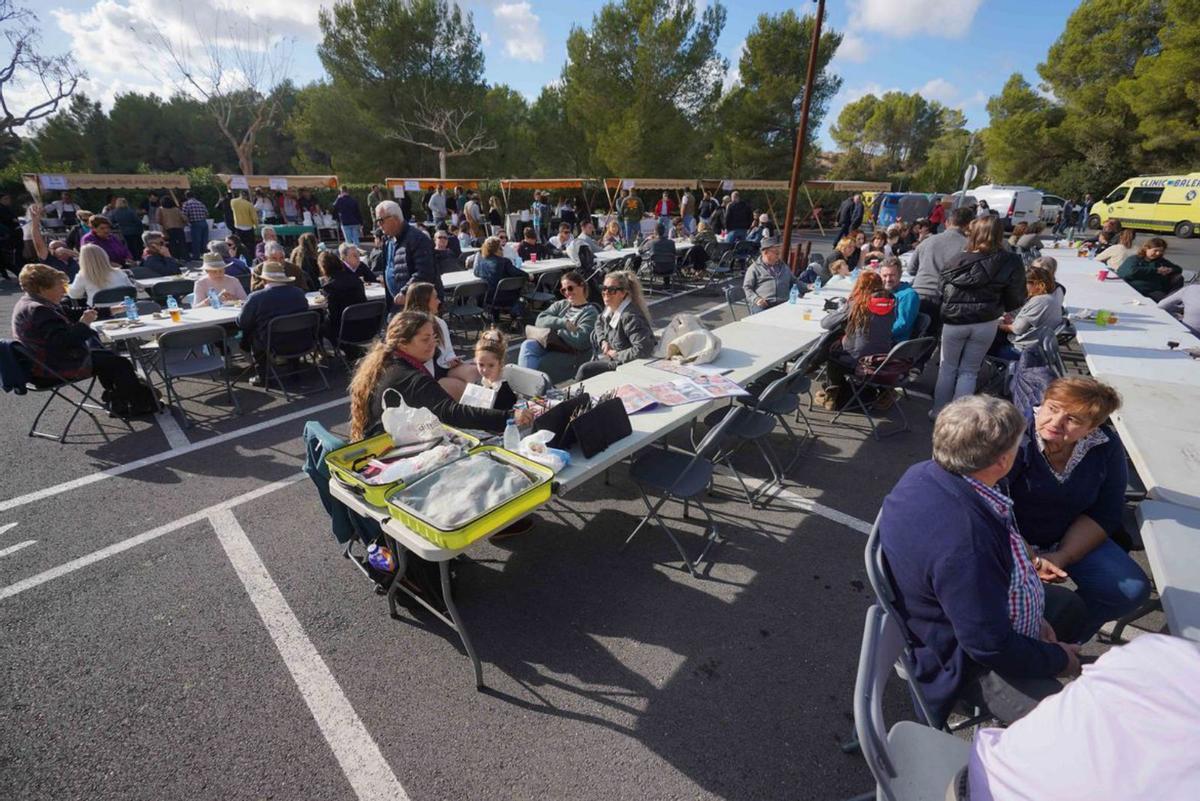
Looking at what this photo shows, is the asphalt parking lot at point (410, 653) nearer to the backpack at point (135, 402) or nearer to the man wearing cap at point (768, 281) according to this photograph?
the backpack at point (135, 402)

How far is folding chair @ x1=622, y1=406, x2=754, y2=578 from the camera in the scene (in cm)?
307

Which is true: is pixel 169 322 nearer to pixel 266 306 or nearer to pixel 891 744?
pixel 266 306

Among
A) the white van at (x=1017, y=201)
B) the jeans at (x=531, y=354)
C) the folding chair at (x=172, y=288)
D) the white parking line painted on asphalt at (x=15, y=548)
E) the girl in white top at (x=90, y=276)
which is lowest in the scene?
the white parking line painted on asphalt at (x=15, y=548)

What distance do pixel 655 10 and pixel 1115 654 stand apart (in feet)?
101

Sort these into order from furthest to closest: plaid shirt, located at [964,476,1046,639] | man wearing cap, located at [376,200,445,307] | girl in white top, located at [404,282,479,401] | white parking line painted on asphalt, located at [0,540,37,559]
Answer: man wearing cap, located at [376,200,445,307], girl in white top, located at [404,282,479,401], white parking line painted on asphalt, located at [0,540,37,559], plaid shirt, located at [964,476,1046,639]

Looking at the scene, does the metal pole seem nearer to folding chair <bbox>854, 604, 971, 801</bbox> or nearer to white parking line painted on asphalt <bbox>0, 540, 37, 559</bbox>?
folding chair <bbox>854, 604, 971, 801</bbox>

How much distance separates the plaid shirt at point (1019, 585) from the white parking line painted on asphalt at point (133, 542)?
4204 mm

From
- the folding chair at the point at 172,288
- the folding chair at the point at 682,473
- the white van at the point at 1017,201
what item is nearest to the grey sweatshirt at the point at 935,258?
the folding chair at the point at 682,473

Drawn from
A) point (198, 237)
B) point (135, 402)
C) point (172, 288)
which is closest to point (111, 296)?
point (172, 288)

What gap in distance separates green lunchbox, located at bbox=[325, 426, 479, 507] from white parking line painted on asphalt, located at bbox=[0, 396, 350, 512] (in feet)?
9.38

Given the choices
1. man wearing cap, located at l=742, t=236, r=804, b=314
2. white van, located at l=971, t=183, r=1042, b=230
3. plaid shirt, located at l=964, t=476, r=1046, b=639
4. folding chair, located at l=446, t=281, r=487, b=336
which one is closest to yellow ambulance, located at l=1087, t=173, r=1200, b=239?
white van, located at l=971, t=183, r=1042, b=230

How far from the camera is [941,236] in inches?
215

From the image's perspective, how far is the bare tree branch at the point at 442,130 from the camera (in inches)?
1019

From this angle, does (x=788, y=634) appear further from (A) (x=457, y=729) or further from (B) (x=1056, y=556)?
(A) (x=457, y=729)
